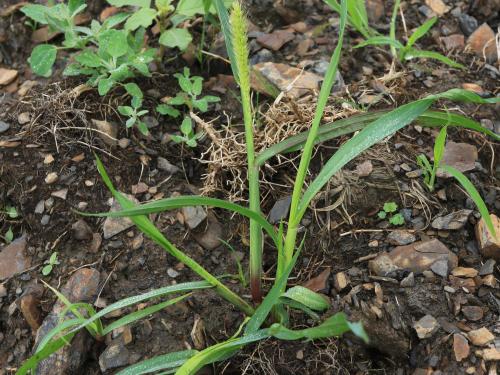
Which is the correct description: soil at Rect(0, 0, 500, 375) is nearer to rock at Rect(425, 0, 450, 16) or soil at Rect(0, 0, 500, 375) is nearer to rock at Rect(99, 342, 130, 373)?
rock at Rect(99, 342, 130, 373)

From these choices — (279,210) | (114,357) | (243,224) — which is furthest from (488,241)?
(114,357)

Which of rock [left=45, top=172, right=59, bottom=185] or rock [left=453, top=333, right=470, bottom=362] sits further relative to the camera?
rock [left=45, top=172, right=59, bottom=185]

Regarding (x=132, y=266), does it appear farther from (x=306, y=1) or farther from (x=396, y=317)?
(x=306, y=1)

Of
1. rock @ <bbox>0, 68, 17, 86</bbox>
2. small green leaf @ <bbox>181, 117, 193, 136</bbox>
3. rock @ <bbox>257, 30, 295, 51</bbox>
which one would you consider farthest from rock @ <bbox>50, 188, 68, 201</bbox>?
rock @ <bbox>257, 30, 295, 51</bbox>

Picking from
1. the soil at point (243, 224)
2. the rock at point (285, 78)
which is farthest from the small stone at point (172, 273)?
the rock at point (285, 78)

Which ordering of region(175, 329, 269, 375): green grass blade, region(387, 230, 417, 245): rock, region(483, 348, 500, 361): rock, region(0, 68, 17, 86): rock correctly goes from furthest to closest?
region(0, 68, 17, 86): rock < region(387, 230, 417, 245): rock < region(483, 348, 500, 361): rock < region(175, 329, 269, 375): green grass blade

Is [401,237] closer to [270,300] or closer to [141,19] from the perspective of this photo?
[270,300]
